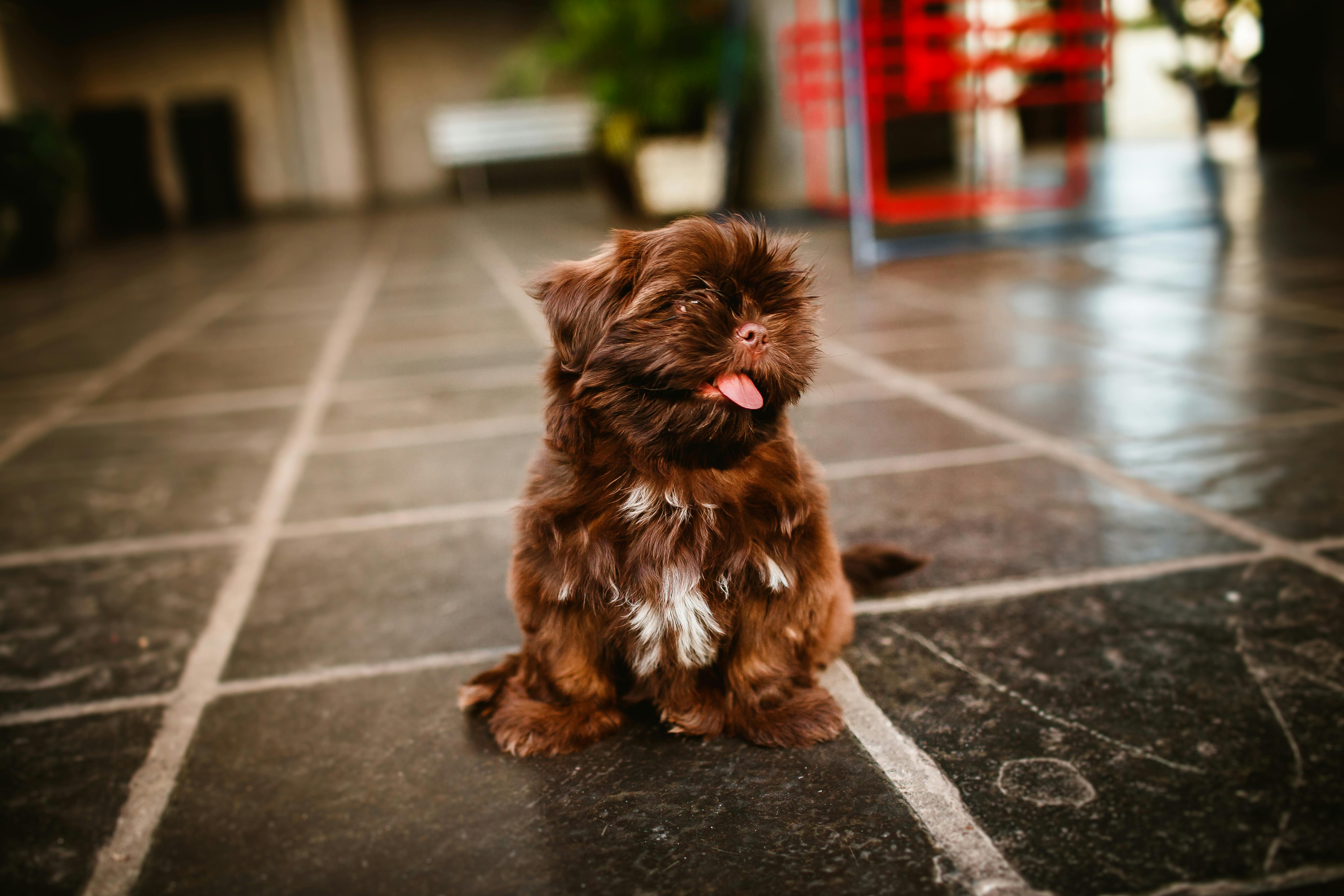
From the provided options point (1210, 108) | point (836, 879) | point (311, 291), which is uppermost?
point (1210, 108)

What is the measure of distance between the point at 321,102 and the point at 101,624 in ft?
52.8

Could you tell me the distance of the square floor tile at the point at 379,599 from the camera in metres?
1.92

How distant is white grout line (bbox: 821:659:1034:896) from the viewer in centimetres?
119

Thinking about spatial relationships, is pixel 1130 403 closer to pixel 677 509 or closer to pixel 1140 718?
pixel 1140 718

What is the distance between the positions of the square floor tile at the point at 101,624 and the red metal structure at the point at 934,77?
161 inches

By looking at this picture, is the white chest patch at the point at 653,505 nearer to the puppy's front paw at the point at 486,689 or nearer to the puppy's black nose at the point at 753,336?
the puppy's black nose at the point at 753,336

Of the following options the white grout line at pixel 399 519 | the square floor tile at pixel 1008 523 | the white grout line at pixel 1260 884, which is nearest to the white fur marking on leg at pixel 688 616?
the white grout line at pixel 1260 884

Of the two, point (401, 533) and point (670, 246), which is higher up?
point (670, 246)

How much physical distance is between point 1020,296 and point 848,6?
1630 mm

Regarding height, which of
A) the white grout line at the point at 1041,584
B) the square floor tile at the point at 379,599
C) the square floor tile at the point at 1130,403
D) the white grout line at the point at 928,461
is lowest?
the white grout line at the point at 1041,584

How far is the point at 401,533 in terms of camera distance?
252cm

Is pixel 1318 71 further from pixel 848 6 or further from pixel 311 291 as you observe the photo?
pixel 311 291

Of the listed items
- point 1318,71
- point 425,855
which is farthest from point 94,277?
point 1318,71

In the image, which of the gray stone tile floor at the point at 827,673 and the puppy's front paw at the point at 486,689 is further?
the puppy's front paw at the point at 486,689
